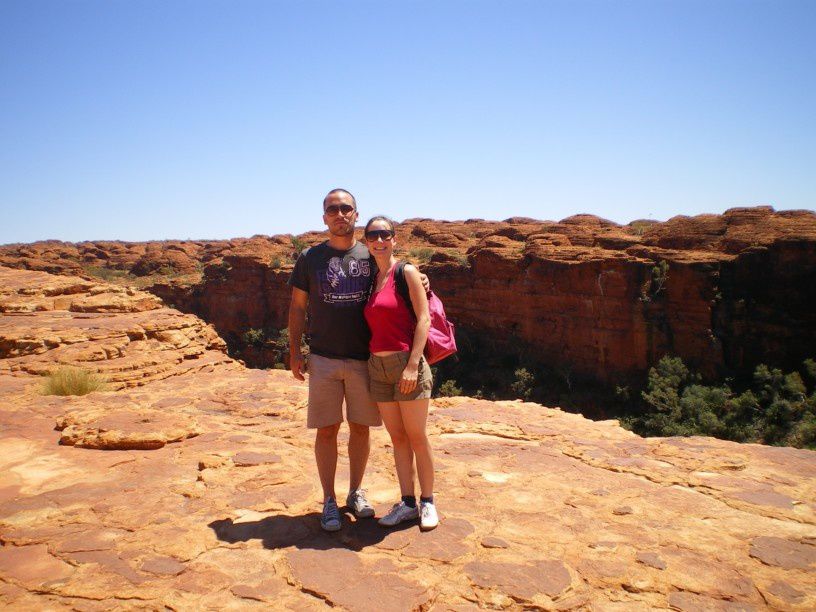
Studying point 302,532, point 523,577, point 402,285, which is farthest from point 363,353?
point 523,577

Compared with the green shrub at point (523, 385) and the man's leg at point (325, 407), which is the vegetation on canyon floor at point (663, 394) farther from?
the man's leg at point (325, 407)

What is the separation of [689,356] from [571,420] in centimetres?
2040

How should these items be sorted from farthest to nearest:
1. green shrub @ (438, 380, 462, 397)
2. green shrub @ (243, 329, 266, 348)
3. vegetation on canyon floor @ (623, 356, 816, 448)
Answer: green shrub @ (243, 329, 266, 348)
green shrub @ (438, 380, 462, 397)
vegetation on canyon floor @ (623, 356, 816, 448)

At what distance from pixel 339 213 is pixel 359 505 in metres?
1.78

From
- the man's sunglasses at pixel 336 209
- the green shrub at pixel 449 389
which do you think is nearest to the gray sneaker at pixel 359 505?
the man's sunglasses at pixel 336 209

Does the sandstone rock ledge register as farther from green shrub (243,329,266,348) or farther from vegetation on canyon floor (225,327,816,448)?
green shrub (243,329,266,348)

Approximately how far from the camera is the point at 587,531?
303cm

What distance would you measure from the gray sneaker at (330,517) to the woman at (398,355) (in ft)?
0.94

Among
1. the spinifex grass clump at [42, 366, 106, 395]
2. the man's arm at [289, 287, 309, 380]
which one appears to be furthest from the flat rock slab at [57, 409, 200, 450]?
the man's arm at [289, 287, 309, 380]

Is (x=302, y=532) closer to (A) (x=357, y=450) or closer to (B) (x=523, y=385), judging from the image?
(A) (x=357, y=450)

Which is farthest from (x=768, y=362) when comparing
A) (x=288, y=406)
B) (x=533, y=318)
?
(x=288, y=406)

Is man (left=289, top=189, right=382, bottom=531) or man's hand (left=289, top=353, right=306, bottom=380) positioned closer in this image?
man (left=289, top=189, right=382, bottom=531)

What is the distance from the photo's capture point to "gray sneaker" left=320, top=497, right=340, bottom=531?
2979mm

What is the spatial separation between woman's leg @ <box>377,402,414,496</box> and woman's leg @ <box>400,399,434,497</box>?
0.04 m
